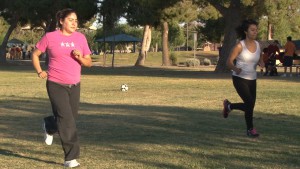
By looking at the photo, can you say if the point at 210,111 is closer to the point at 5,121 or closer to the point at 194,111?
the point at 194,111

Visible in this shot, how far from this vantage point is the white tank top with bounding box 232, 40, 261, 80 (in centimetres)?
922

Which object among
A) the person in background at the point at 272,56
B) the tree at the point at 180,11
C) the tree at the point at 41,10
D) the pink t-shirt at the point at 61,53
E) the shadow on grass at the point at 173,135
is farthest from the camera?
the tree at the point at 41,10

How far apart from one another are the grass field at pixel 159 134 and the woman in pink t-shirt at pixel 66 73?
41cm

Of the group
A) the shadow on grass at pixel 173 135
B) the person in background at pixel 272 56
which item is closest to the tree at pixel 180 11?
the person in background at pixel 272 56

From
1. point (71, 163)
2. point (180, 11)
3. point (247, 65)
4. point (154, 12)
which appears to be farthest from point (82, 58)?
point (154, 12)

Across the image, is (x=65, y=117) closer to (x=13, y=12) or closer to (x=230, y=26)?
(x=230, y=26)

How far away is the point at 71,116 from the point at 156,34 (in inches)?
3845

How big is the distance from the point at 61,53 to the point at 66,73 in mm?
239

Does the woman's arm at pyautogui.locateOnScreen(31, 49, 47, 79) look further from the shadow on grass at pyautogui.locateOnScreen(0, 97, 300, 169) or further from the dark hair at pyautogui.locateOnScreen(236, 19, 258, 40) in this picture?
the dark hair at pyautogui.locateOnScreen(236, 19, 258, 40)

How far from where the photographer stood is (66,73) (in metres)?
6.95

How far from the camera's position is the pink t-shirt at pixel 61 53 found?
6926 millimetres

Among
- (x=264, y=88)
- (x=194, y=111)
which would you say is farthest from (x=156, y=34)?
(x=194, y=111)

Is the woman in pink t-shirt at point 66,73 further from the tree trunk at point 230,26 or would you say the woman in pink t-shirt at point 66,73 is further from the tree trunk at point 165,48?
the tree trunk at point 165,48

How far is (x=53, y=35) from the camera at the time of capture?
6.96 meters
